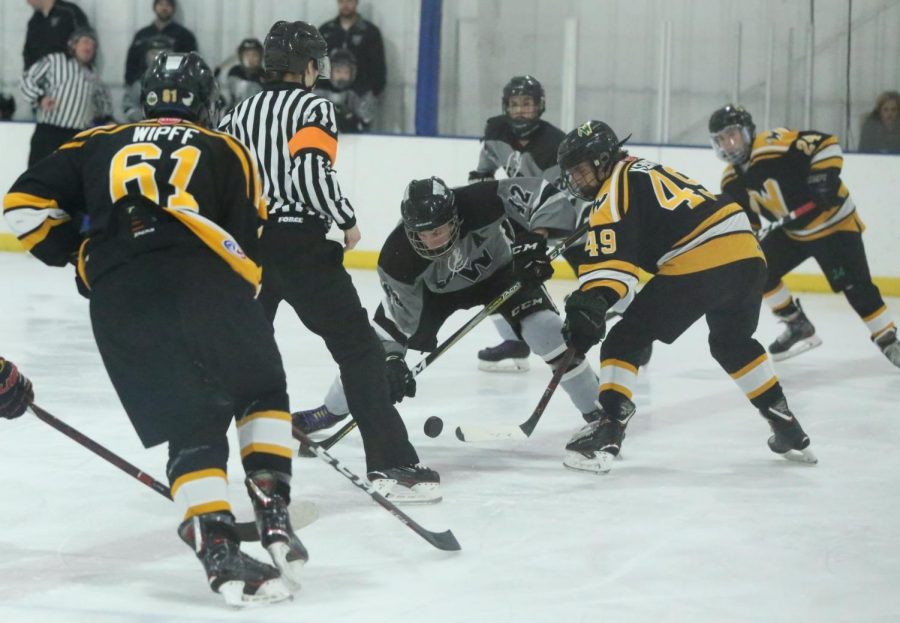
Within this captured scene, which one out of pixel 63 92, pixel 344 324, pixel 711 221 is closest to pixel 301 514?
pixel 344 324

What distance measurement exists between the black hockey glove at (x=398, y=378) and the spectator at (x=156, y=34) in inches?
235

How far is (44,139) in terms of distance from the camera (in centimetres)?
868

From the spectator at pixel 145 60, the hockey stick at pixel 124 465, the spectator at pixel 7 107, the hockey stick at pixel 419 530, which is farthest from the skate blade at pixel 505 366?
the spectator at pixel 7 107

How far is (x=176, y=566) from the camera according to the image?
107 inches

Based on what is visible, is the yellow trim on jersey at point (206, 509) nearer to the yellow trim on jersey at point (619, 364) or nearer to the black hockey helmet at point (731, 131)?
the yellow trim on jersey at point (619, 364)

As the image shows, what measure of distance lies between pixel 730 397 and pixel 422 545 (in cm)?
221

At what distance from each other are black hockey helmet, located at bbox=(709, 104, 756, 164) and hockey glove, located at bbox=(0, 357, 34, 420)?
332 centimetres

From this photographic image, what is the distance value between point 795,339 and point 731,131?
0.92 m

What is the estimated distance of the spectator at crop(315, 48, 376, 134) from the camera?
8570 mm

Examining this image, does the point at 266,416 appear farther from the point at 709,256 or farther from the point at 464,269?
the point at 709,256

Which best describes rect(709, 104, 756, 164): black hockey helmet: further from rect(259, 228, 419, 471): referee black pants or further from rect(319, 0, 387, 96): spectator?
rect(319, 0, 387, 96): spectator

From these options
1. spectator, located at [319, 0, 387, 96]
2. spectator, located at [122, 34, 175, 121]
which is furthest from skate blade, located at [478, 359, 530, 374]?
spectator, located at [122, 34, 175, 121]

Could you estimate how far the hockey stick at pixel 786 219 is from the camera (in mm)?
5535

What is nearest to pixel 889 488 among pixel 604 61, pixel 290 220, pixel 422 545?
pixel 422 545
